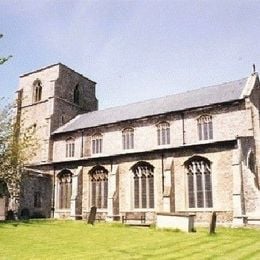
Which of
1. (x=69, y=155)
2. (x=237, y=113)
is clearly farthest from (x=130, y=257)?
(x=69, y=155)

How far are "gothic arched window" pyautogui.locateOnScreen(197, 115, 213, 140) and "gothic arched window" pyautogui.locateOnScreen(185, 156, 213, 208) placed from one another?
2.70m

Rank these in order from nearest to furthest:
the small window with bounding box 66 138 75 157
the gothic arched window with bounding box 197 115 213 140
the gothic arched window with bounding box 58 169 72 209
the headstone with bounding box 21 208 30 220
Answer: the gothic arched window with bounding box 197 115 213 140 → the headstone with bounding box 21 208 30 220 → the gothic arched window with bounding box 58 169 72 209 → the small window with bounding box 66 138 75 157

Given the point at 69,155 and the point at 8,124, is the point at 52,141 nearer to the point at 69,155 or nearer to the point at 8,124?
the point at 69,155

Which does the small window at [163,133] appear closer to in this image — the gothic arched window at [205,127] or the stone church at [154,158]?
the stone church at [154,158]

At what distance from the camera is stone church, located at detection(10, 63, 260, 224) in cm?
2506

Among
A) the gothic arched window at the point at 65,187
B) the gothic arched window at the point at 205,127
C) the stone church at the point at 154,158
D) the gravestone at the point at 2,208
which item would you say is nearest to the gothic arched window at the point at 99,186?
the stone church at the point at 154,158

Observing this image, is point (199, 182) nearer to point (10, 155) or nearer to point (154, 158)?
point (154, 158)

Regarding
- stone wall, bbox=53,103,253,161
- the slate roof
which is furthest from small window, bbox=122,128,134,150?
the slate roof

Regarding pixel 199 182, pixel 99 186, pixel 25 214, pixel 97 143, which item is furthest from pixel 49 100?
pixel 199 182

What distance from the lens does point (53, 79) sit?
135 ft

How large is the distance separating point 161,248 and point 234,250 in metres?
2.70

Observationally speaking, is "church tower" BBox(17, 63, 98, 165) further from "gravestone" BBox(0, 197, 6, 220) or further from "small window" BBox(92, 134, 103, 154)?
"gravestone" BBox(0, 197, 6, 220)

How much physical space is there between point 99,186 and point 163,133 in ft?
25.1

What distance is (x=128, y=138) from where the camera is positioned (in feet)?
106
